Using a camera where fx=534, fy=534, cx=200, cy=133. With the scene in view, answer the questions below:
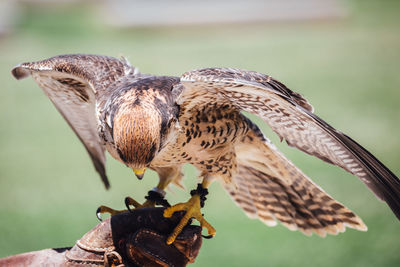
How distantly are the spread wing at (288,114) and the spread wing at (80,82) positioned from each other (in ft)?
2.26

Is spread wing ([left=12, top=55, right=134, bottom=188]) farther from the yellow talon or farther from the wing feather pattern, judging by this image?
the wing feather pattern

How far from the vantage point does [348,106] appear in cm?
1206

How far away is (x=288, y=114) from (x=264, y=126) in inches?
281

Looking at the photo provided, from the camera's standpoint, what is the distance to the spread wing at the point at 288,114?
8.75ft

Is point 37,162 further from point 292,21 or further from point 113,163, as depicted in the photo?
point 292,21

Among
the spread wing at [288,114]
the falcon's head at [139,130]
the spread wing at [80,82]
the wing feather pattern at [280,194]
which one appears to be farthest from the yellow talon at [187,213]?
the spread wing at [80,82]

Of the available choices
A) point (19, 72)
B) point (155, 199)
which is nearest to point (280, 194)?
point (155, 199)

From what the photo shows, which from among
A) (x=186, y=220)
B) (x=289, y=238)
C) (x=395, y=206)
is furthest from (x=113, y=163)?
(x=395, y=206)

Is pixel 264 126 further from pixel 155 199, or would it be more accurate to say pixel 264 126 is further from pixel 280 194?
pixel 155 199

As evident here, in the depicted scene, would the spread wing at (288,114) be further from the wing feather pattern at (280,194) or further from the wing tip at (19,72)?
the wing tip at (19,72)

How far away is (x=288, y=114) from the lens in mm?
3012

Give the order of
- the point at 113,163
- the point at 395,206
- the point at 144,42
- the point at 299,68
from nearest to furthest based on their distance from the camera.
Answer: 1. the point at 395,206
2. the point at 113,163
3. the point at 299,68
4. the point at 144,42

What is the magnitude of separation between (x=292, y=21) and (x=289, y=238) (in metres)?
13.1

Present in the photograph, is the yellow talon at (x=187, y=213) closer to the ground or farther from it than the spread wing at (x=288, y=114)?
closer to the ground
